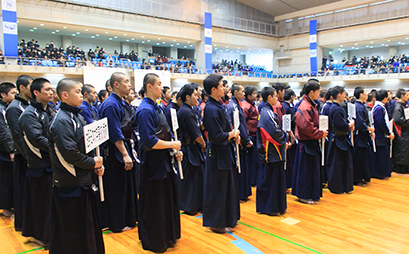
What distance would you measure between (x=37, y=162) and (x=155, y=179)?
141 centimetres

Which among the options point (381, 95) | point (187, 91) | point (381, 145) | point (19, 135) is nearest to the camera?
point (19, 135)

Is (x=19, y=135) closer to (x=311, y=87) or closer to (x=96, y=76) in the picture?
(x=311, y=87)

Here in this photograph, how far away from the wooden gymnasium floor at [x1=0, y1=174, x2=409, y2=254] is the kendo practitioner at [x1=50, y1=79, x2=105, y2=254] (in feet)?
2.54

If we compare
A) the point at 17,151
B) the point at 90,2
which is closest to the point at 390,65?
the point at 90,2

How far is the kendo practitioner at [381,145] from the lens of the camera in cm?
648

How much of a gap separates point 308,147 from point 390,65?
22.8 meters

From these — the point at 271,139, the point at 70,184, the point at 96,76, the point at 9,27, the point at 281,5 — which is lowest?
the point at 70,184

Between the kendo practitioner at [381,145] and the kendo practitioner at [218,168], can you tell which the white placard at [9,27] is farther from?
the kendo practitioner at [381,145]

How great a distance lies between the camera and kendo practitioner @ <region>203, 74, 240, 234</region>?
3.71 metres

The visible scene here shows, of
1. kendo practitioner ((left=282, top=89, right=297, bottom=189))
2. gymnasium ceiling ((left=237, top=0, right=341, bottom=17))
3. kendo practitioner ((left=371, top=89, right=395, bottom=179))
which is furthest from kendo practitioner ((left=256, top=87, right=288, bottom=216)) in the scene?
gymnasium ceiling ((left=237, top=0, right=341, bottom=17))

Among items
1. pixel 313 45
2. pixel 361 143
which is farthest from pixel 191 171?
pixel 313 45

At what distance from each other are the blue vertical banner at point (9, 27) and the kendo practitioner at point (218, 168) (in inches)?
653

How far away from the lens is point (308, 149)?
4.91 metres

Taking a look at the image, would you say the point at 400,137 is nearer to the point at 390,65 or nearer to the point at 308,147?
the point at 308,147
